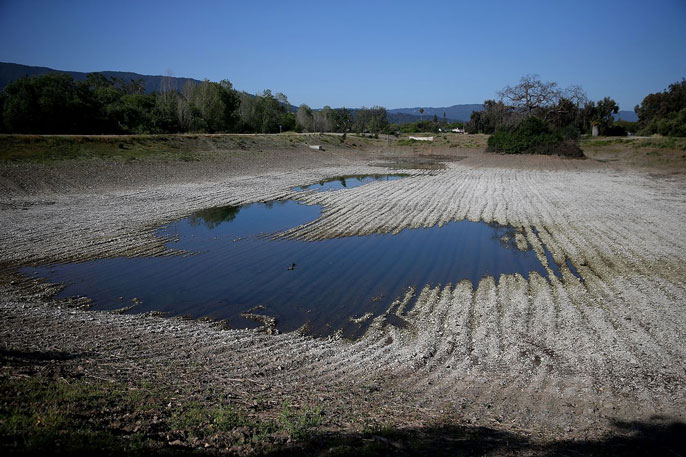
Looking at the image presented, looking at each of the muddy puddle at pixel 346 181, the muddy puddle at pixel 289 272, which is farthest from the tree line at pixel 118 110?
the muddy puddle at pixel 289 272

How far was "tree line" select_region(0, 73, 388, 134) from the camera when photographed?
43125 mm

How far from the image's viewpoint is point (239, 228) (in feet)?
64.8

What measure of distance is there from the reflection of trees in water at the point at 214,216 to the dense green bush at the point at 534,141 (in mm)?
38006

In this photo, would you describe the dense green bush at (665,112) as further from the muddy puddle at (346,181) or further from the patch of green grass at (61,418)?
the patch of green grass at (61,418)

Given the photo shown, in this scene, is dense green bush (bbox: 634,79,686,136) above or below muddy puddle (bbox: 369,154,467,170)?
above

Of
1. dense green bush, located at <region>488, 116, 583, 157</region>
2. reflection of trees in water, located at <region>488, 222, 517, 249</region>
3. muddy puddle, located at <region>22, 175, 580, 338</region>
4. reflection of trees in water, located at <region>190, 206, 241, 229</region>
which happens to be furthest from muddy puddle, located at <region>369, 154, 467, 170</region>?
muddy puddle, located at <region>22, 175, 580, 338</region>

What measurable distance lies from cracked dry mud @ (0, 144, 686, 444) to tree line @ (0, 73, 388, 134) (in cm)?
3095

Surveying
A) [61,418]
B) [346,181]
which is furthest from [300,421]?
[346,181]

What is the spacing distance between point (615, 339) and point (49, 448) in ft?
31.9

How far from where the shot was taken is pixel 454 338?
8.80 meters

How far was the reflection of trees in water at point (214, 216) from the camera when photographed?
67.2 feet

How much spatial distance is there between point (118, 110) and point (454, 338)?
181 feet

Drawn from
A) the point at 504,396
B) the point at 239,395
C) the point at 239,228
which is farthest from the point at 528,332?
the point at 239,228

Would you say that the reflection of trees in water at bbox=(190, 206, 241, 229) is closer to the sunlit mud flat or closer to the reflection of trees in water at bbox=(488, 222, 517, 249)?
the sunlit mud flat
